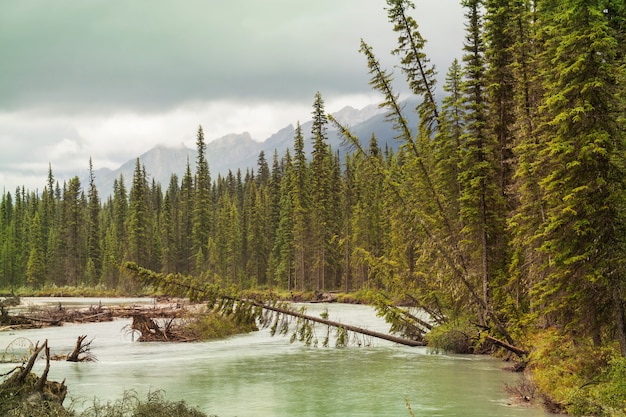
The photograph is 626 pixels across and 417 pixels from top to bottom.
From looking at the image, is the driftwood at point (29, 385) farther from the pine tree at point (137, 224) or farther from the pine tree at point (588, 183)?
the pine tree at point (137, 224)

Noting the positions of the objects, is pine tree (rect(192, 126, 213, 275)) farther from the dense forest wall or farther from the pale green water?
the pale green water

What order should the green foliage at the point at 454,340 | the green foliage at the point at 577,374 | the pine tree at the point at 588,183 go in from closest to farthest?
1. the green foliage at the point at 577,374
2. the pine tree at the point at 588,183
3. the green foliage at the point at 454,340

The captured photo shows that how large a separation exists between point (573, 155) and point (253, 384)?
13226 mm

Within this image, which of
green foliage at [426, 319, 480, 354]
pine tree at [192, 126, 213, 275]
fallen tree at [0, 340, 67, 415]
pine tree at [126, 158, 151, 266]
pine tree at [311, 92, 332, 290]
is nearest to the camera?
fallen tree at [0, 340, 67, 415]

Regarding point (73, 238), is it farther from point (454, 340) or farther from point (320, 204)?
point (454, 340)

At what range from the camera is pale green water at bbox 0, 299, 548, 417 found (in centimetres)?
1725

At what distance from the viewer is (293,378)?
22.2m

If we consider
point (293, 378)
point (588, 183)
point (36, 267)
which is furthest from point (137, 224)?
point (588, 183)

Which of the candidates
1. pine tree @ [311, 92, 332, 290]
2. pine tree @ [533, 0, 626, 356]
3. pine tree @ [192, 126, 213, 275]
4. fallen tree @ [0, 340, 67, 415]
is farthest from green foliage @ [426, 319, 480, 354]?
pine tree @ [192, 126, 213, 275]

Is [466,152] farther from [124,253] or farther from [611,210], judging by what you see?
[124,253]

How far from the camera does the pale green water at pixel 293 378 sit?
17.2 meters

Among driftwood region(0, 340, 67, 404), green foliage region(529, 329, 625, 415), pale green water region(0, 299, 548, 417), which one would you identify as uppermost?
driftwood region(0, 340, 67, 404)

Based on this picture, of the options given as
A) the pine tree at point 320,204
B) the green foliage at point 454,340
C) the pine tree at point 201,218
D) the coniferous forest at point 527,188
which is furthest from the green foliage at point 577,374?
the pine tree at point 201,218

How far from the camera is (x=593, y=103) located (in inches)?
680
